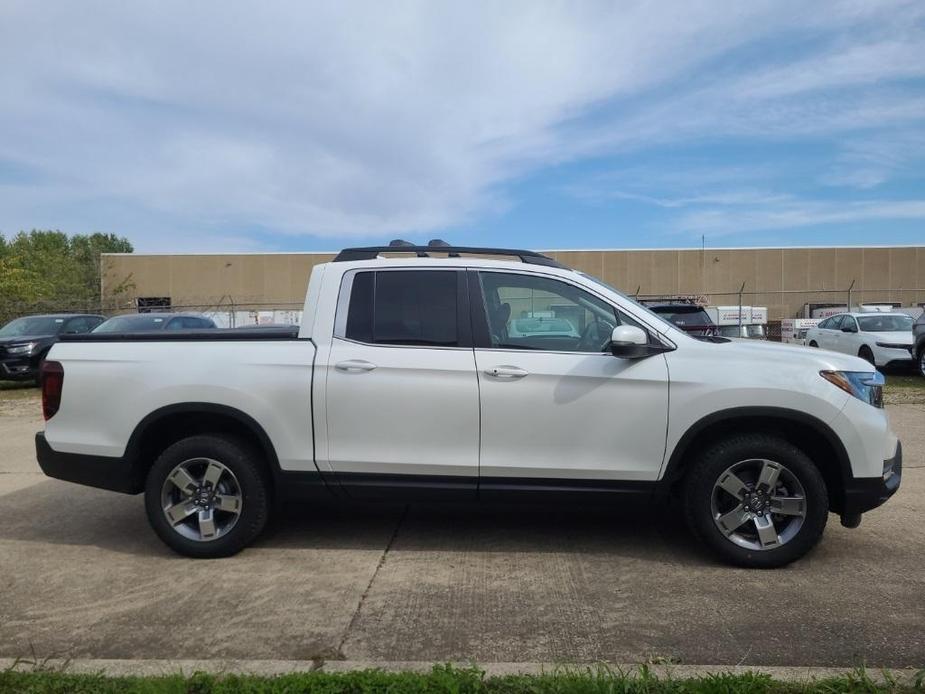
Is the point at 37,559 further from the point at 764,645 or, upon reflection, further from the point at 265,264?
the point at 265,264

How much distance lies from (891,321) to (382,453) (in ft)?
53.0

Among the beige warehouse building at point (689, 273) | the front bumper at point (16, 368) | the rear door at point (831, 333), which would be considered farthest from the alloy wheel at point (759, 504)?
the beige warehouse building at point (689, 273)

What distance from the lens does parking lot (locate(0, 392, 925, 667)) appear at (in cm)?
349

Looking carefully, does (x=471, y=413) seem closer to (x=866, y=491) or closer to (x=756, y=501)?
(x=756, y=501)

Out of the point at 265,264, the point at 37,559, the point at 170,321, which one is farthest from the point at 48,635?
the point at 265,264

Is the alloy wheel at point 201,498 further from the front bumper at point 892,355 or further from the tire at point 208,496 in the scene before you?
the front bumper at point 892,355

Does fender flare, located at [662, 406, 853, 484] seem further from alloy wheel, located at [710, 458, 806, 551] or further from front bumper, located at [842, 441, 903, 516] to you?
alloy wheel, located at [710, 458, 806, 551]

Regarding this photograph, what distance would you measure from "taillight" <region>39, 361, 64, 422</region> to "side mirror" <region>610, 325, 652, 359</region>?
3.51m

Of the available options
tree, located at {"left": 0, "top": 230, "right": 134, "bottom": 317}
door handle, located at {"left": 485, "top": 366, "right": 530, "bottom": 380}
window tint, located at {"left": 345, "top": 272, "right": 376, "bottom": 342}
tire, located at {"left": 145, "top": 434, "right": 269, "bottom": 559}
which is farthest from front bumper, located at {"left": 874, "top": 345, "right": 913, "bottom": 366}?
tree, located at {"left": 0, "top": 230, "right": 134, "bottom": 317}

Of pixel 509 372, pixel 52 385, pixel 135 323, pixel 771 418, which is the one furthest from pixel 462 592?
pixel 135 323

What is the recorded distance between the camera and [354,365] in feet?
14.8

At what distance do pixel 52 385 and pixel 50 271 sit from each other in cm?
6892

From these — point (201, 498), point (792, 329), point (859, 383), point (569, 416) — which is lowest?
point (201, 498)

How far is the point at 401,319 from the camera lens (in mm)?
4660
